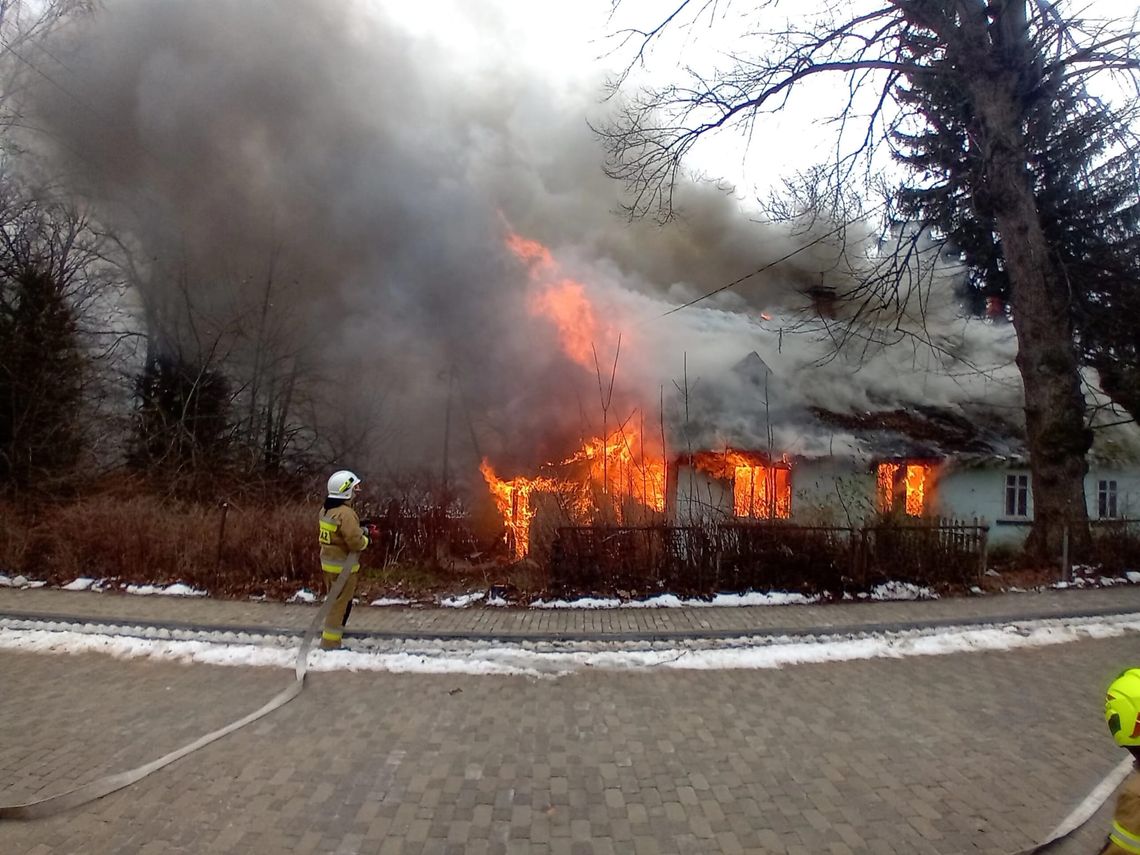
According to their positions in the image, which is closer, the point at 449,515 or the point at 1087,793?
the point at 1087,793

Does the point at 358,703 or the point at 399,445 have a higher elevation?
the point at 399,445

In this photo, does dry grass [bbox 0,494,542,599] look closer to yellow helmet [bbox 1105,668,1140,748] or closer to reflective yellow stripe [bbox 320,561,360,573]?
reflective yellow stripe [bbox 320,561,360,573]

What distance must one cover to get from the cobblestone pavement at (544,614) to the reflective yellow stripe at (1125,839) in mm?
3047

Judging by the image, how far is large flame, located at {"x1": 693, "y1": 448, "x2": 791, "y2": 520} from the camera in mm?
6531

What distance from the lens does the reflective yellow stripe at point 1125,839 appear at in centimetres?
165

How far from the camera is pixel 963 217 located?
9898mm

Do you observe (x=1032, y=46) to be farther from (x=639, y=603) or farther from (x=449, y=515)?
(x=449, y=515)

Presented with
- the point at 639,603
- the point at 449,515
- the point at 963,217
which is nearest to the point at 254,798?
the point at 639,603

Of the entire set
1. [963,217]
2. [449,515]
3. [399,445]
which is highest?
[963,217]

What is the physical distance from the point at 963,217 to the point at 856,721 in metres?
9.09

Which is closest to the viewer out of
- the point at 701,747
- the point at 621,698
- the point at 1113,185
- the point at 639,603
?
the point at 701,747

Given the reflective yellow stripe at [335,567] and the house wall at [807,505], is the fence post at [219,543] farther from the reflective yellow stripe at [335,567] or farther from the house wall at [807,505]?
the house wall at [807,505]

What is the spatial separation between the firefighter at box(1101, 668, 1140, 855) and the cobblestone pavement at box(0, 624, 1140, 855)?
702 millimetres

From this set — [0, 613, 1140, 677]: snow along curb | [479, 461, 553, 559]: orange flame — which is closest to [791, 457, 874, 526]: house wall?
[0, 613, 1140, 677]: snow along curb
